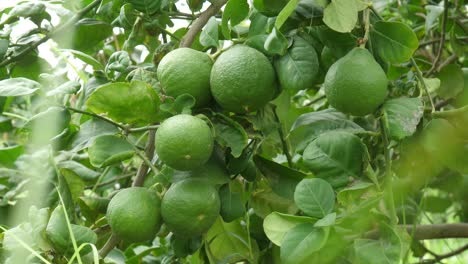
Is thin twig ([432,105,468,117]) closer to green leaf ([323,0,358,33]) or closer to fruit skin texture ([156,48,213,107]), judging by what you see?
green leaf ([323,0,358,33])

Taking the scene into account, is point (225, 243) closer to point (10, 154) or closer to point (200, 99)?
point (200, 99)

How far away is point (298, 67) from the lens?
96cm

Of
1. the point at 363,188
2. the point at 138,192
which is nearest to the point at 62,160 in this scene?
the point at 138,192

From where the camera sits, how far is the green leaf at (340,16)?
0.92m

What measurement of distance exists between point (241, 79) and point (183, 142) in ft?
0.46

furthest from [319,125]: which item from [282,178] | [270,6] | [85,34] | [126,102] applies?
[85,34]

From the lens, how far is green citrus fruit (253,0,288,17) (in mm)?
995

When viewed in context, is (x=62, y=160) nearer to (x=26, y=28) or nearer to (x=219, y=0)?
(x=26, y=28)

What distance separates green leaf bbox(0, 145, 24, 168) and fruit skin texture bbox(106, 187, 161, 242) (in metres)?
0.44

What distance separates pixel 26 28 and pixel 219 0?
410 mm

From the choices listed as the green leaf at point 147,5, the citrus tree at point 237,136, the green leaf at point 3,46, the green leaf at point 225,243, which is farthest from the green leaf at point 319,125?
the green leaf at point 3,46

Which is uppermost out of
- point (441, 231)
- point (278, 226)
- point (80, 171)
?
point (278, 226)

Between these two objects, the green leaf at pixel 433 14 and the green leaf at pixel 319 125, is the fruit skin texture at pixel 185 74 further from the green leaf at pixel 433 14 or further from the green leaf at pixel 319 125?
the green leaf at pixel 433 14

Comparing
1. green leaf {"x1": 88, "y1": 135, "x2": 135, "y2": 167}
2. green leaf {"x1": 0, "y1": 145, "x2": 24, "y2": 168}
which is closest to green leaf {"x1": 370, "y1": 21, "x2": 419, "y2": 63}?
green leaf {"x1": 88, "y1": 135, "x2": 135, "y2": 167}
